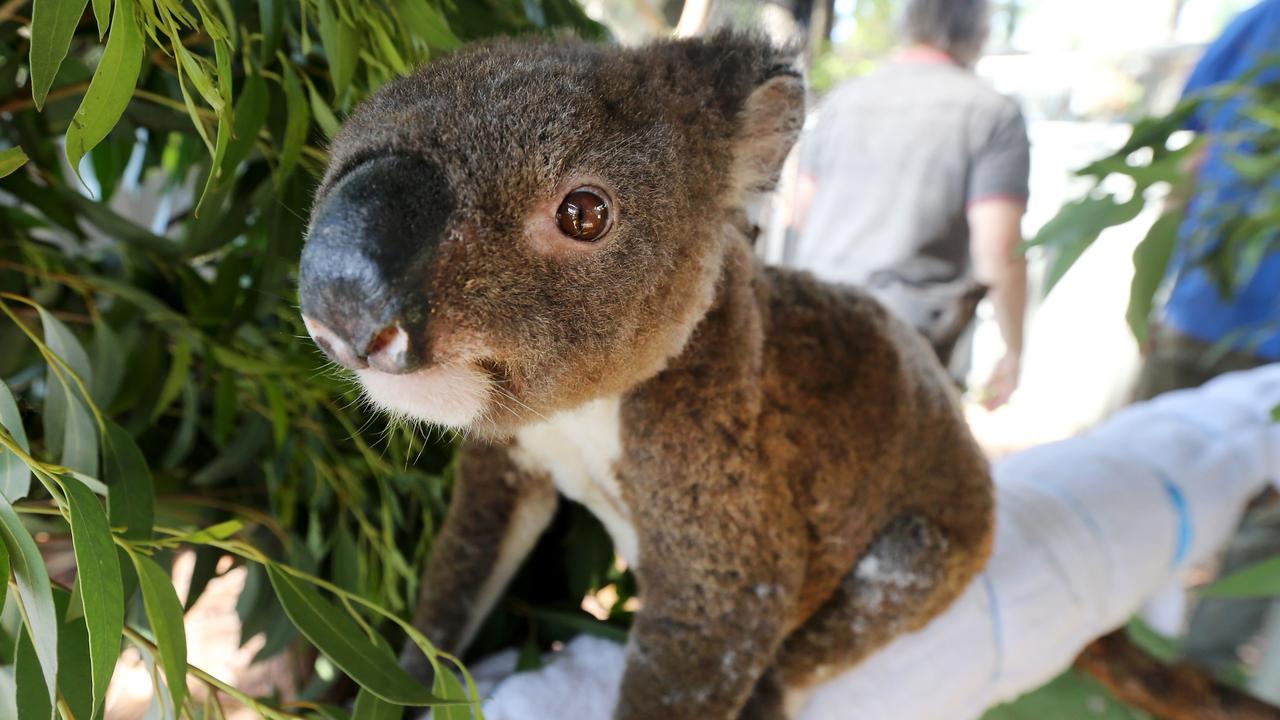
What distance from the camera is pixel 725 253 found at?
0.65 metres

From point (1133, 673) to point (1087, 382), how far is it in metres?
3.62

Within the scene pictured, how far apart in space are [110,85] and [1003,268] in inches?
74.1

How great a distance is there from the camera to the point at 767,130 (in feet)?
2.01

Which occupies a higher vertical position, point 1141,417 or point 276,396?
point 276,396

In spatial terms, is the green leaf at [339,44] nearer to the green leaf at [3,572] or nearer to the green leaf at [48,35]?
the green leaf at [48,35]

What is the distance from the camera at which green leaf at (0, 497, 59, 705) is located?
432mm

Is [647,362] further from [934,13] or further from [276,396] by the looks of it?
[934,13]

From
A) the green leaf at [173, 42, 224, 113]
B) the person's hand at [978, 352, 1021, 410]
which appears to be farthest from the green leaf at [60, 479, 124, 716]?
the person's hand at [978, 352, 1021, 410]

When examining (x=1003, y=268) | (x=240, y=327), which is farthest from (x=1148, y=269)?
(x=240, y=327)

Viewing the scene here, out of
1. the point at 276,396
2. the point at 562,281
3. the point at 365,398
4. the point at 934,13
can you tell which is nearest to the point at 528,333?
the point at 562,281

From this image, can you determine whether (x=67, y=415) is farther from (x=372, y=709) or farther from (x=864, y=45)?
(x=864, y=45)

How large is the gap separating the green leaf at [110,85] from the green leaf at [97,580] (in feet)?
0.62

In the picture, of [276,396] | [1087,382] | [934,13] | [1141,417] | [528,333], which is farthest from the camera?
[1087,382]

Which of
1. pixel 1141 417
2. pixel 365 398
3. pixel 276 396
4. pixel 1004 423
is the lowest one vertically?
pixel 1004 423
